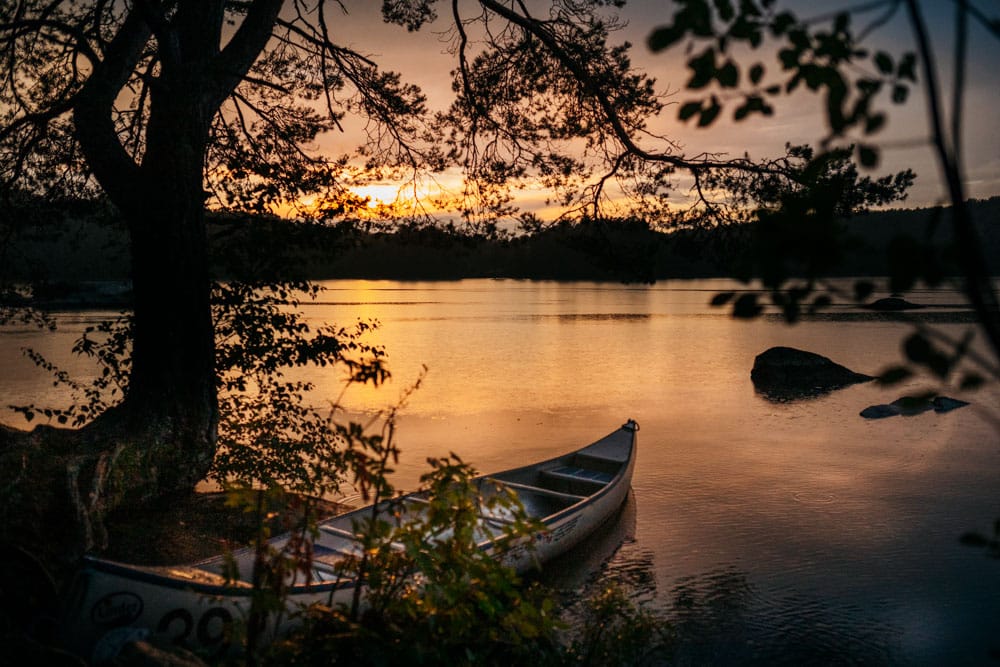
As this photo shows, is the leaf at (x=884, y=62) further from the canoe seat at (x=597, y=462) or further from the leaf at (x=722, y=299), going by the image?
the canoe seat at (x=597, y=462)

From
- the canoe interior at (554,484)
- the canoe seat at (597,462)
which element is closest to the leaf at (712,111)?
the canoe interior at (554,484)

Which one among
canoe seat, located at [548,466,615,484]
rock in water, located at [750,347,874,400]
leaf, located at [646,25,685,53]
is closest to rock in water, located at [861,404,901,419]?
rock in water, located at [750,347,874,400]

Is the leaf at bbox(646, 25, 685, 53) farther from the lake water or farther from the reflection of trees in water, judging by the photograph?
the reflection of trees in water

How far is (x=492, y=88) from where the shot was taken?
1252 centimetres

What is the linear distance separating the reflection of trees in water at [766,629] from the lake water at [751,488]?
0.03 m

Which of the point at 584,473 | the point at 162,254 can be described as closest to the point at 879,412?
the point at 584,473

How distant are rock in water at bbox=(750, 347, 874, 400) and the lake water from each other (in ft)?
3.11

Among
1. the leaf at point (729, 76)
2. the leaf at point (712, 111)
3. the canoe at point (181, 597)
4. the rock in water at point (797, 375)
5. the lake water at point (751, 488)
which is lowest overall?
the lake water at point (751, 488)

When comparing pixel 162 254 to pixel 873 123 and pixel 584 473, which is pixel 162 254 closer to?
pixel 584 473

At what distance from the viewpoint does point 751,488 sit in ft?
55.6

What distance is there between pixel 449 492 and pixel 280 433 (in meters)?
7.78

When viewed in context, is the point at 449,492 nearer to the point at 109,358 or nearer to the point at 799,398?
the point at 109,358

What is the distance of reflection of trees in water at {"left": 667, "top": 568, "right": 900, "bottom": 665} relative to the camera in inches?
353

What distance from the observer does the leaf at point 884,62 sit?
216 centimetres
